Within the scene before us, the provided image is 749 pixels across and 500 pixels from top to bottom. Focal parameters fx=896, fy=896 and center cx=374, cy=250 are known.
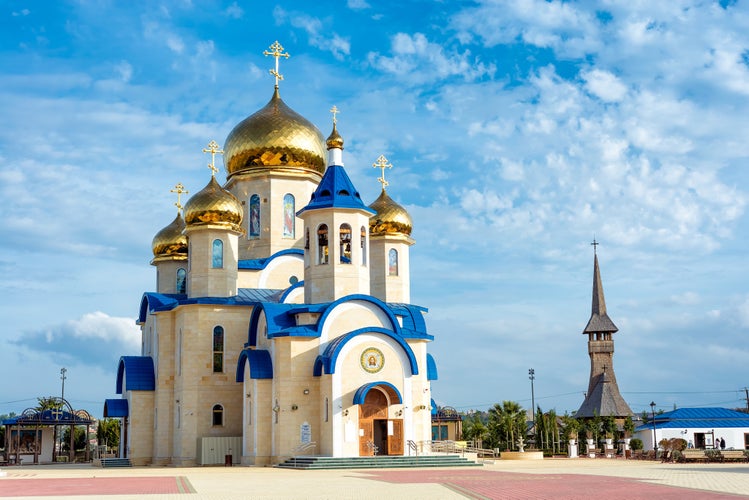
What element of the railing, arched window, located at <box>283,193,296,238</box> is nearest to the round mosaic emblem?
the railing

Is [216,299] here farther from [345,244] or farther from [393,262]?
[393,262]

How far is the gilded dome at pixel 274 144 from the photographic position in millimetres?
34562

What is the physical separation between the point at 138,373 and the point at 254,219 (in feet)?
24.0

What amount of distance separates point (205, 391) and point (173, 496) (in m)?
15.9

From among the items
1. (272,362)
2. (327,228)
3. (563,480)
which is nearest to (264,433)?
(272,362)

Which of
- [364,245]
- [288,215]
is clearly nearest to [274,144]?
[288,215]

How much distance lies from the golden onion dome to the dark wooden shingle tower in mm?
32058

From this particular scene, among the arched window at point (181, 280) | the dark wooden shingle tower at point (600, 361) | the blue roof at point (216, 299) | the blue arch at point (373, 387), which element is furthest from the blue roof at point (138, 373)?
the dark wooden shingle tower at point (600, 361)

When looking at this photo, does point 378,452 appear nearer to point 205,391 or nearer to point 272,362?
point 272,362

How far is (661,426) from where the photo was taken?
42938 mm

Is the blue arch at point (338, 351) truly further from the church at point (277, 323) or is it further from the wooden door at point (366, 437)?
the wooden door at point (366, 437)

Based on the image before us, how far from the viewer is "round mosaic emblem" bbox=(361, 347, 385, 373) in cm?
2714

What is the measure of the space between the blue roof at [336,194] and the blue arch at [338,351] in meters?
4.29

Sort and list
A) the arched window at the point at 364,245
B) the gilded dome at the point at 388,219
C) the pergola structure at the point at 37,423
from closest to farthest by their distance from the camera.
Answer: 1. the arched window at the point at 364,245
2. the gilded dome at the point at 388,219
3. the pergola structure at the point at 37,423
